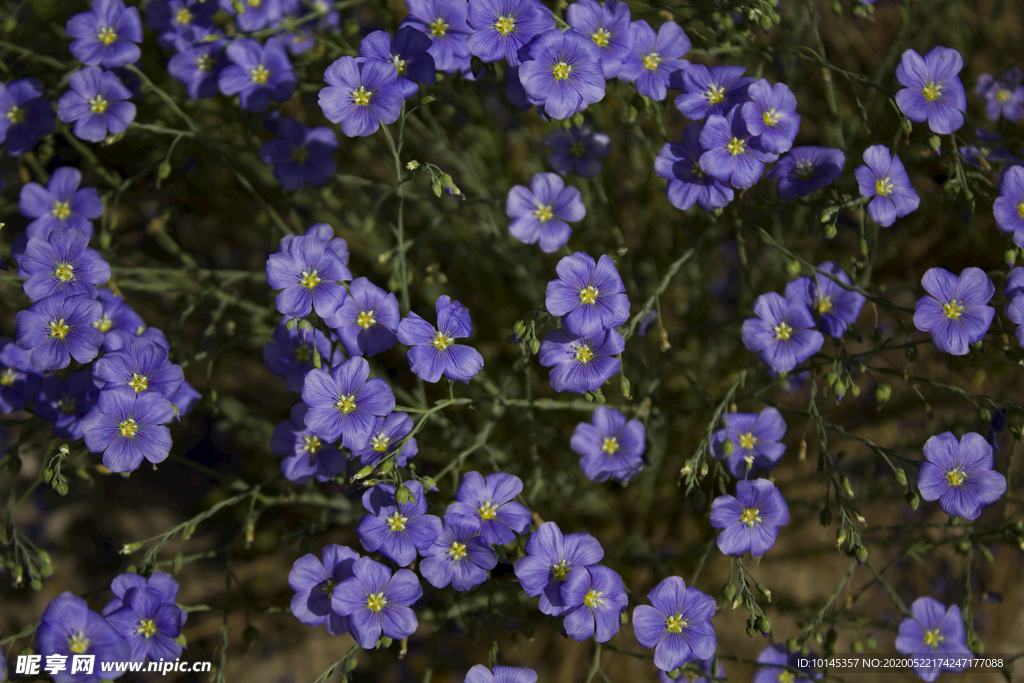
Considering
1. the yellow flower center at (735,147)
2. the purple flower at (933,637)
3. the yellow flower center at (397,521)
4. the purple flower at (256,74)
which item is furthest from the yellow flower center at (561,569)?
the purple flower at (256,74)

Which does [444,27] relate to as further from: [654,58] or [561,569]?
[561,569]

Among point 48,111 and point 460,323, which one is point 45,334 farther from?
point 460,323

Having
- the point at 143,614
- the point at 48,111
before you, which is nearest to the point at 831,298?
the point at 143,614

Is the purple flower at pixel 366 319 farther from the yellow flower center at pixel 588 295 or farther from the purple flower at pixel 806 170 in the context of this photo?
the purple flower at pixel 806 170

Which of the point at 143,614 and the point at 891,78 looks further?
the point at 891,78

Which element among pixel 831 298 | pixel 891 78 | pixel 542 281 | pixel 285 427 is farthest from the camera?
pixel 891 78

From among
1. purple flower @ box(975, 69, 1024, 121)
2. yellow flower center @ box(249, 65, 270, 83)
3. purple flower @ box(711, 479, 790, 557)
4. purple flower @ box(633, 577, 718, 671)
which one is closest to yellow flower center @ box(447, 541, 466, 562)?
purple flower @ box(633, 577, 718, 671)
